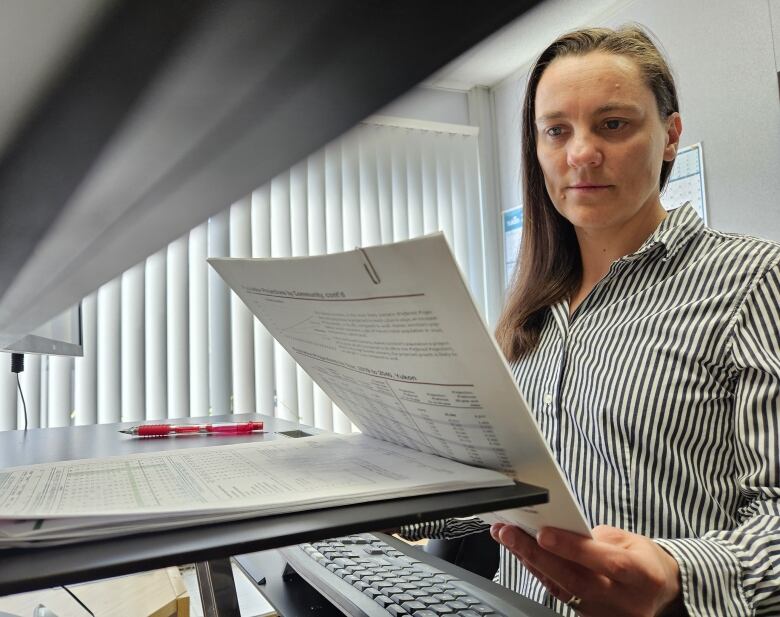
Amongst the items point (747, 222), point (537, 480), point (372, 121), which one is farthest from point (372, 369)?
point (747, 222)

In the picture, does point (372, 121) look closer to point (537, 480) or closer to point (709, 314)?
point (537, 480)

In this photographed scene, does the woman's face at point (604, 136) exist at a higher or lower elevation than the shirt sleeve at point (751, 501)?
higher

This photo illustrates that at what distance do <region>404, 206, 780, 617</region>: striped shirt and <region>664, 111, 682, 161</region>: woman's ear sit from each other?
103 millimetres

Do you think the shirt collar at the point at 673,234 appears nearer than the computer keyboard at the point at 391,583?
No

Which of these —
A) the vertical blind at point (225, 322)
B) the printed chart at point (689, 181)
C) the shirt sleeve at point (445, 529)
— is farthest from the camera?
the vertical blind at point (225, 322)

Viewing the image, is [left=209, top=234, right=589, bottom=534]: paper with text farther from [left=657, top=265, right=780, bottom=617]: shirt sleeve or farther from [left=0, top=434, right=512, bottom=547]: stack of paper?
[left=657, top=265, right=780, bottom=617]: shirt sleeve

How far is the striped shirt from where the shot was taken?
59 centimetres

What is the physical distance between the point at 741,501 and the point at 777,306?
8.4 inches

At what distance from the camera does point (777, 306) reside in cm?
63

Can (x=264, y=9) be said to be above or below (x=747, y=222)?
below

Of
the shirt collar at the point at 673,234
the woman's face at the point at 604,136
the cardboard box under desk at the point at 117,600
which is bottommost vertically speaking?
the cardboard box under desk at the point at 117,600

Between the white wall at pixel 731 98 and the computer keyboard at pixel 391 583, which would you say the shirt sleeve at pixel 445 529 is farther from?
the white wall at pixel 731 98

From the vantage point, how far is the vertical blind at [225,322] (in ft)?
6.40

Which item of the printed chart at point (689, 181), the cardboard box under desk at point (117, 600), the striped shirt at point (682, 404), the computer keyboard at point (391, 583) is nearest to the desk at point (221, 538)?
the computer keyboard at point (391, 583)
